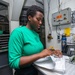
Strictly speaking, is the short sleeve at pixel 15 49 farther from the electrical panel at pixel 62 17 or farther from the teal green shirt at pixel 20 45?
the electrical panel at pixel 62 17

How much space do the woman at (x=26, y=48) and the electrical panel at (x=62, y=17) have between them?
1.12 m

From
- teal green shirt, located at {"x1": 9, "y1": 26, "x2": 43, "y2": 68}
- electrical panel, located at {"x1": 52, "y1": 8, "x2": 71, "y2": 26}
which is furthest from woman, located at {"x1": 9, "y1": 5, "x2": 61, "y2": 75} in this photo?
electrical panel, located at {"x1": 52, "y1": 8, "x2": 71, "y2": 26}

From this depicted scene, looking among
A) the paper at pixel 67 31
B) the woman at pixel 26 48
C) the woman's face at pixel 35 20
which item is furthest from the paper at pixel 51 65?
the paper at pixel 67 31

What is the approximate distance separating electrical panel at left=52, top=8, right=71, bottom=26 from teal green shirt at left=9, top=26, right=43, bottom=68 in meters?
1.22

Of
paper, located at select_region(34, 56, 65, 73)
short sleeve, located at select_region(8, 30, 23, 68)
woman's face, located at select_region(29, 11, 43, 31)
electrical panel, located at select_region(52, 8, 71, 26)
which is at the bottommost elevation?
paper, located at select_region(34, 56, 65, 73)

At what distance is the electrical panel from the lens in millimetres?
1953

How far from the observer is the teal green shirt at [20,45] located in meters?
0.80

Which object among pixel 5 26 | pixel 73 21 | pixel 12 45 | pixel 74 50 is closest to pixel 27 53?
pixel 12 45

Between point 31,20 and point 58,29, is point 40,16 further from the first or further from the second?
Result: point 58,29

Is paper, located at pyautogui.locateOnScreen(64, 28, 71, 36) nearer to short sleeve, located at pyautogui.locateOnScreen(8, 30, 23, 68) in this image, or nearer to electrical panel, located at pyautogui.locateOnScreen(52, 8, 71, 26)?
electrical panel, located at pyautogui.locateOnScreen(52, 8, 71, 26)

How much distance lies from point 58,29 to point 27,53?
60.5 inches

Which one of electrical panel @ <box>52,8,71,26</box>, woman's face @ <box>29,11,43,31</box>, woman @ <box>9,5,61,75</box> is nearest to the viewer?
woman @ <box>9,5,61,75</box>

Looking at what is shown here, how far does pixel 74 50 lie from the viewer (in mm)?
1772

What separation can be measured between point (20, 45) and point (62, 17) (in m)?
1.44
